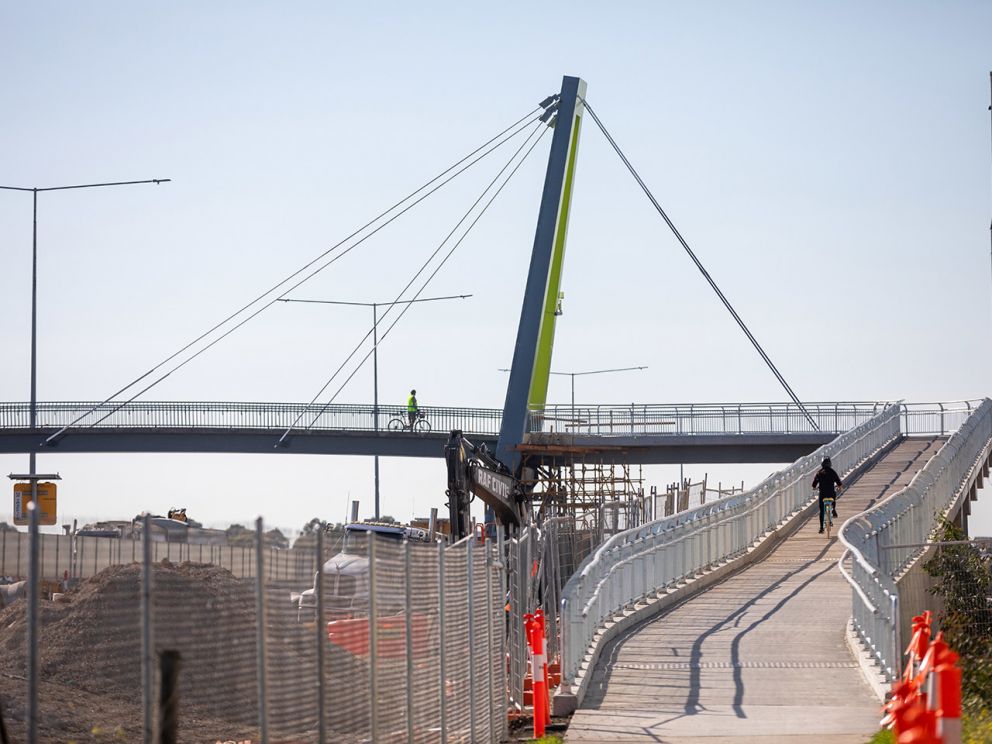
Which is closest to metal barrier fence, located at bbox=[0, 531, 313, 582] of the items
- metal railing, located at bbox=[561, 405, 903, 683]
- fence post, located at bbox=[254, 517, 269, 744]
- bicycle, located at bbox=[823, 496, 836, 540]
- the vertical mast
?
fence post, located at bbox=[254, 517, 269, 744]

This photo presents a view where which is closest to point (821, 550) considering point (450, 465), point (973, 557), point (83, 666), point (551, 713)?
point (973, 557)

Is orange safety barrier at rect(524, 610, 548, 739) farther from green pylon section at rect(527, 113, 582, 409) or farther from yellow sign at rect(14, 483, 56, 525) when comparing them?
green pylon section at rect(527, 113, 582, 409)

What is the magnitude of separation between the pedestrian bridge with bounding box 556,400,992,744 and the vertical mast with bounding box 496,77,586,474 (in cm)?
1318

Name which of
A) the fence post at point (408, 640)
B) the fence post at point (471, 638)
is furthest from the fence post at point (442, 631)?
the fence post at point (408, 640)

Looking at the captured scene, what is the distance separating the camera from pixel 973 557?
3000 centimetres

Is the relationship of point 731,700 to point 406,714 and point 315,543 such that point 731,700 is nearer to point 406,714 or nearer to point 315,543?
point 406,714

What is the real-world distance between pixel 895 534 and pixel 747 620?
6154mm

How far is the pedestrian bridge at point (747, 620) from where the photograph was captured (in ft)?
56.9

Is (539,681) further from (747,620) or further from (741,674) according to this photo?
(747,620)

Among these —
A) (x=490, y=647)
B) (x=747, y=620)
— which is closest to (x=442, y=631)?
(x=490, y=647)

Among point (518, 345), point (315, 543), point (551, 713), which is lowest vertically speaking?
point (551, 713)

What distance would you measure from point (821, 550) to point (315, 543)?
81.9ft

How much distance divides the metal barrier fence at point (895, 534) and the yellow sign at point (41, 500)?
532 inches

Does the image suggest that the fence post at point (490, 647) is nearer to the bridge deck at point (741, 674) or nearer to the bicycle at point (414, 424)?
the bridge deck at point (741, 674)
